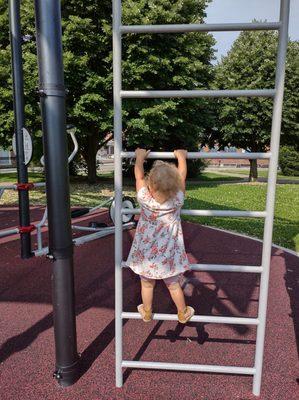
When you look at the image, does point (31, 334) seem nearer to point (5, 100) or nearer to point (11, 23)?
point (11, 23)

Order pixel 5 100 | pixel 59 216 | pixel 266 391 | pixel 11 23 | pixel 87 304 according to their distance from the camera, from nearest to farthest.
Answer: pixel 59 216, pixel 266 391, pixel 87 304, pixel 11 23, pixel 5 100

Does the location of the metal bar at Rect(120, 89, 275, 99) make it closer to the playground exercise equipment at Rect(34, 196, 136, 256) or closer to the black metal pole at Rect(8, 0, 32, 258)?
the black metal pole at Rect(8, 0, 32, 258)

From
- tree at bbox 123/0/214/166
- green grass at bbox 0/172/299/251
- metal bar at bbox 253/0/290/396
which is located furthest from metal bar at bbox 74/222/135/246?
tree at bbox 123/0/214/166

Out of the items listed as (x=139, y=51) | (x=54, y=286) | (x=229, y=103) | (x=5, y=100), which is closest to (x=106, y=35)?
(x=139, y=51)

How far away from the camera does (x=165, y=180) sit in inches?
87.4

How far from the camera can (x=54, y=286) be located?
2.24m

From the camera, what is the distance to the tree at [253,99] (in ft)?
59.3

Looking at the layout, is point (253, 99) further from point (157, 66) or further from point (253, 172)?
point (157, 66)

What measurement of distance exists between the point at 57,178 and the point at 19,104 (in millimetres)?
2870

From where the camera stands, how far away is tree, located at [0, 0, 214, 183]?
11680 millimetres

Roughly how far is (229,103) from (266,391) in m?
17.5

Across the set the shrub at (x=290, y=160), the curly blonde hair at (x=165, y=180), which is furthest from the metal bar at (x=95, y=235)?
the shrub at (x=290, y=160)

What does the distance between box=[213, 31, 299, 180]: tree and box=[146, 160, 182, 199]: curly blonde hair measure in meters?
16.6

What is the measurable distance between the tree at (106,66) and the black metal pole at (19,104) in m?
6.92
